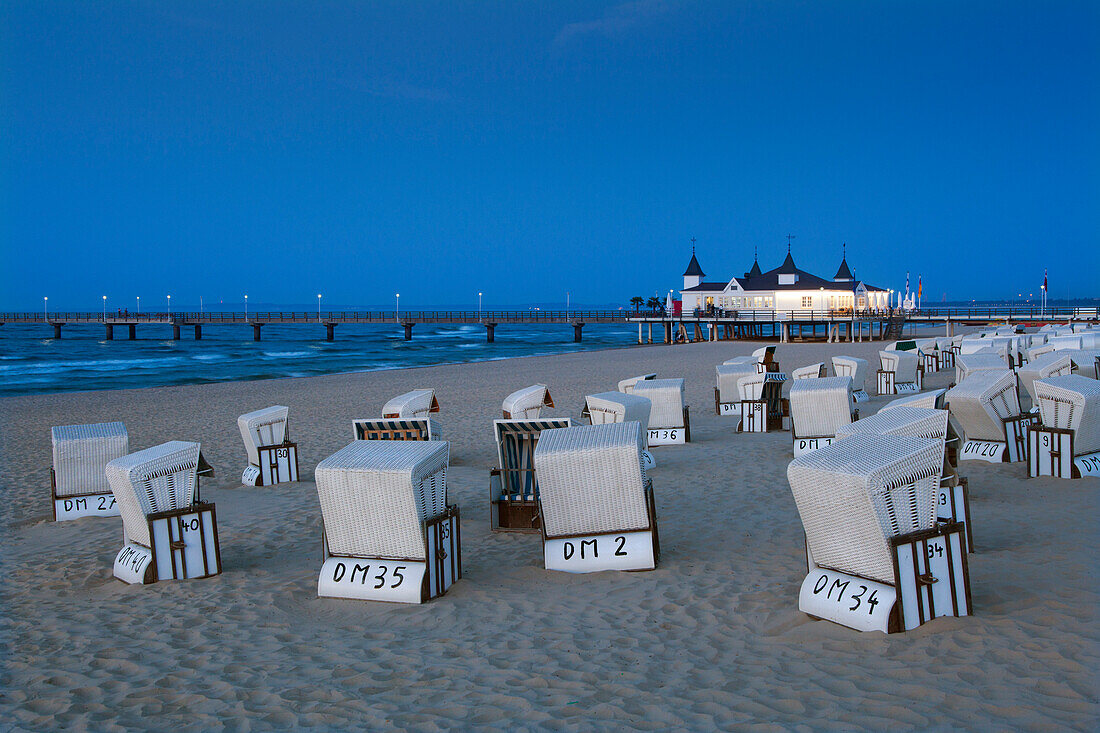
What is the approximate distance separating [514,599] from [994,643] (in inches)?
107

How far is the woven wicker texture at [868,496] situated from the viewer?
417 centimetres

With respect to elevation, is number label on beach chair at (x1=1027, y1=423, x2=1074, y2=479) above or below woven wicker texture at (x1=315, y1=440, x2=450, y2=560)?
below

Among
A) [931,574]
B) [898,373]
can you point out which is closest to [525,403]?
[931,574]

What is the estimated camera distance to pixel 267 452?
9383 mm

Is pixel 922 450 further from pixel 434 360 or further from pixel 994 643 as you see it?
pixel 434 360

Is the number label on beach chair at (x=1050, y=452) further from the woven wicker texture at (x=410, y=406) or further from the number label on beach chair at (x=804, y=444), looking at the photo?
the woven wicker texture at (x=410, y=406)

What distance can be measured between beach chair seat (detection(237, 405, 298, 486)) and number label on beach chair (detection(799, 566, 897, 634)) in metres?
6.59

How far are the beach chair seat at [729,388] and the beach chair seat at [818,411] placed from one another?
437cm

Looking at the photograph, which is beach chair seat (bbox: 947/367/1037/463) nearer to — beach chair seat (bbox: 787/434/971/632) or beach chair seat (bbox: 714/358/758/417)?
beach chair seat (bbox: 787/434/971/632)

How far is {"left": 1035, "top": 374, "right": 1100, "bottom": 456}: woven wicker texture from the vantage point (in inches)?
295

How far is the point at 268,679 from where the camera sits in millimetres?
4031

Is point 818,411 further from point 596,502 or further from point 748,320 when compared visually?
point 748,320

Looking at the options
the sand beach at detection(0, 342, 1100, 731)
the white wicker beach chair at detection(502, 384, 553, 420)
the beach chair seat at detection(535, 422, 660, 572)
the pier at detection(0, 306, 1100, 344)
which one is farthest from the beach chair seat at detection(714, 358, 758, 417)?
the pier at detection(0, 306, 1100, 344)

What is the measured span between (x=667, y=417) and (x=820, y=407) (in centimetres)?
228
